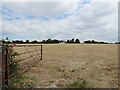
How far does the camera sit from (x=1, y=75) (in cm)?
246

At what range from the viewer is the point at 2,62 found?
2.49 m

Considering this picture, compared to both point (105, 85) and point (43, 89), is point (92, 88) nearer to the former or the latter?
point (105, 85)

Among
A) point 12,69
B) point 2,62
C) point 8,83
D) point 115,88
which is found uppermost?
point 2,62

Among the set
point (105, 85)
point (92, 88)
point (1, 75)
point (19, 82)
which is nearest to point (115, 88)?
point (105, 85)

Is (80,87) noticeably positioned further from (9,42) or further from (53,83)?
(9,42)

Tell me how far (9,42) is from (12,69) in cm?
89

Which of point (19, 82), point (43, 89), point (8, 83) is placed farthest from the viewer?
point (19, 82)

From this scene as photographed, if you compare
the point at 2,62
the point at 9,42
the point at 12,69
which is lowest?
the point at 12,69

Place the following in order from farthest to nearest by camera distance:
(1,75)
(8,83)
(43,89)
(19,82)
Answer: (19,82), (43,89), (8,83), (1,75)

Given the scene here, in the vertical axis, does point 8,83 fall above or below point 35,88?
above

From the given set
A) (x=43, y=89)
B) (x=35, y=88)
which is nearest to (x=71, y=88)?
(x=43, y=89)

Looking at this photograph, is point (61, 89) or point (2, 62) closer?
point (2, 62)

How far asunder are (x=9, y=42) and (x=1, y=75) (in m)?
0.94

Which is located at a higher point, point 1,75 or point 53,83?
point 1,75
